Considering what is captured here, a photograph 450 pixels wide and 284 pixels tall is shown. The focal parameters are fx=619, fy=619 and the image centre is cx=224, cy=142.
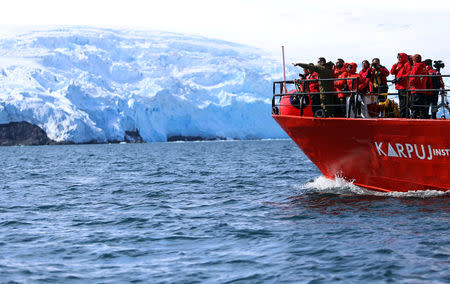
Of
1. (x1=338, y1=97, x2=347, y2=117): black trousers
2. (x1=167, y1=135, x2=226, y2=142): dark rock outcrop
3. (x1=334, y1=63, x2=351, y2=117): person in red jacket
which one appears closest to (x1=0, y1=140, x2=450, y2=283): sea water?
(x1=338, y1=97, x2=347, y2=117): black trousers

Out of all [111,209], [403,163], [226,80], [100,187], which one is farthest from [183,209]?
[226,80]

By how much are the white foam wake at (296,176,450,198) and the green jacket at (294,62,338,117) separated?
1460mm

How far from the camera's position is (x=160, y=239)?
8039 millimetres

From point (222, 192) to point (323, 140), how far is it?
2.65 m

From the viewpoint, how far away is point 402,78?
10.8m

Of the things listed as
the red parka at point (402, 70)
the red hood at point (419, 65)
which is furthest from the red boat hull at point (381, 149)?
the red hood at point (419, 65)

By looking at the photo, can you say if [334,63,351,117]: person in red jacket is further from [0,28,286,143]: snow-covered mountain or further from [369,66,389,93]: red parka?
[0,28,286,143]: snow-covered mountain

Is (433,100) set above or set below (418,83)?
below

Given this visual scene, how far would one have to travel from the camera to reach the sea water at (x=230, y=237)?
627cm

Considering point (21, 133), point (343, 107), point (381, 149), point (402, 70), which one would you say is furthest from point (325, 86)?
point (21, 133)

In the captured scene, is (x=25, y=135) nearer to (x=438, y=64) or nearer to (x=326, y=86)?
(x=326, y=86)

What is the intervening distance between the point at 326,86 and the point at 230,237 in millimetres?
4701

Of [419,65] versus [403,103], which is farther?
[403,103]

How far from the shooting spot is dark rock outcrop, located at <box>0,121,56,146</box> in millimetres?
62125
